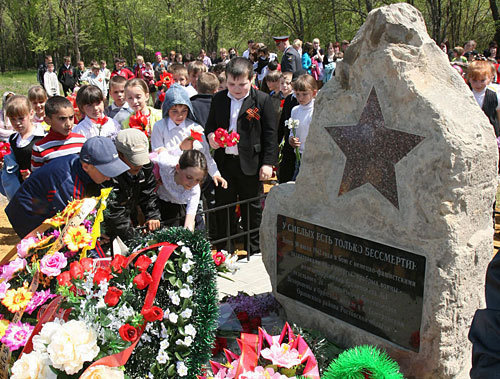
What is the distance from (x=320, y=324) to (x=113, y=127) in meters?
3.14

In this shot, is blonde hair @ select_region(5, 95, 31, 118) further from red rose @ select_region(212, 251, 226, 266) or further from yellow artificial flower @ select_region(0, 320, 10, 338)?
red rose @ select_region(212, 251, 226, 266)

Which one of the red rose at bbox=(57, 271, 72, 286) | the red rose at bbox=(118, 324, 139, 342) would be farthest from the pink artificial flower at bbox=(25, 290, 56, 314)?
the red rose at bbox=(118, 324, 139, 342)

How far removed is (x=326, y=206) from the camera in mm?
3250

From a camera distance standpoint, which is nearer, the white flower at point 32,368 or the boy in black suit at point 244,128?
the white flower at point 32,368

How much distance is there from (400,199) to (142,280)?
155cm

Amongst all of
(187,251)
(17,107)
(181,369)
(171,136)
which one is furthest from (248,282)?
(17,107)

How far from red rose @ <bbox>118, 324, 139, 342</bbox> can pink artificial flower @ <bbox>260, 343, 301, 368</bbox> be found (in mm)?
781

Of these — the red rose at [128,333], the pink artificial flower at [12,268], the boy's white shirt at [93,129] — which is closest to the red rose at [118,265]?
the red rose at [128,333]

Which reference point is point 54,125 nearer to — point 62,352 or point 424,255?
point 62,352

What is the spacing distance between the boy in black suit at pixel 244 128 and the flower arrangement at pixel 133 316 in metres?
2.15

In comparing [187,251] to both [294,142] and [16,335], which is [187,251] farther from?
[294,142]

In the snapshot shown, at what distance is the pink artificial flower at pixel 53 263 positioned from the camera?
8.29 feet

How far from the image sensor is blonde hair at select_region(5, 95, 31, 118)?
4824 millimetres

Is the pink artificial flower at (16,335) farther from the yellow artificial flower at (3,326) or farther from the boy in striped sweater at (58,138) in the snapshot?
the boy in striped sweater at (58,138)
